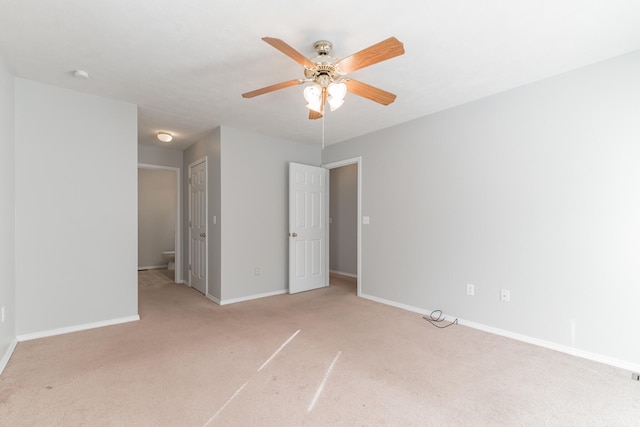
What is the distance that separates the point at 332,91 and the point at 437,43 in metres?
0.83

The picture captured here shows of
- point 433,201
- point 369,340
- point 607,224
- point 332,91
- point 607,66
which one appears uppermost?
point 607,66

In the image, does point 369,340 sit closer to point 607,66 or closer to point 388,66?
point 388,66

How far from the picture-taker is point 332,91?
220cm

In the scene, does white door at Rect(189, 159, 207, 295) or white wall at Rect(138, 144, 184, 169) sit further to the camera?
white wall at Rect(138, 144, 184, 169)

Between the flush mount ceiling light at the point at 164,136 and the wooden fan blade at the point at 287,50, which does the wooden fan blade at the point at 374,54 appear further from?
the flush mount ceiling light at the point at 164,136

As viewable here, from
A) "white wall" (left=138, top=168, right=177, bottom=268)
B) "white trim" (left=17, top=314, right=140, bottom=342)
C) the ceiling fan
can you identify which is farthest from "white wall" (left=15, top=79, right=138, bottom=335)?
"white wall" (left=138, top=168, right=177, bottom=268)

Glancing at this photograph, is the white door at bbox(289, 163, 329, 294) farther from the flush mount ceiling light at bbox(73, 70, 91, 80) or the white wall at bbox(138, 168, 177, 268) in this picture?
the white wall at bbox(138, 168, 177, 268)

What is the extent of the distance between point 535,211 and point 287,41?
8.48 ft

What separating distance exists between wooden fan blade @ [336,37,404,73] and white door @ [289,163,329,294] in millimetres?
2767

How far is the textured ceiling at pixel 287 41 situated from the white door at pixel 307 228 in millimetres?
1730

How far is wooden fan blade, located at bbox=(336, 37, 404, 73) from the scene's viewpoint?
67.2 inches

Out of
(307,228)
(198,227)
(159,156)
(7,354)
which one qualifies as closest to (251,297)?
(307,228)

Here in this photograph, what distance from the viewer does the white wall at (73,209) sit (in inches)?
113

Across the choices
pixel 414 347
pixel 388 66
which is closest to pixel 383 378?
pixel 414 347
